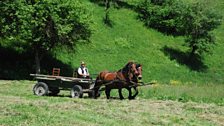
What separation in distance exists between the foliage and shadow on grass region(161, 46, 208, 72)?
2.99ft

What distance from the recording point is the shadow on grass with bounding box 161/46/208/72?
60875mm

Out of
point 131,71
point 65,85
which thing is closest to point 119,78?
point 131,71

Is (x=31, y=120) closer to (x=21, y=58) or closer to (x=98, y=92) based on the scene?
(x=98, y=92)

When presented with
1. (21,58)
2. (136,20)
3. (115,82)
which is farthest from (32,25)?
(136,20)

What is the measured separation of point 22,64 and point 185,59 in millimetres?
23775

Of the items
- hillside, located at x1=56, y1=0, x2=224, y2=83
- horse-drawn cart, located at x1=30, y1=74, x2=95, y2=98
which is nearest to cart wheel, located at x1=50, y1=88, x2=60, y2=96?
horse-drawn cart, located at x1=30, y1=74, x2=95, y2=98

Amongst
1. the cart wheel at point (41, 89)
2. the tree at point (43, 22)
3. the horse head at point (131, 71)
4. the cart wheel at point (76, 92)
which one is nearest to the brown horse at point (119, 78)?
the horse head at point (131, 71)

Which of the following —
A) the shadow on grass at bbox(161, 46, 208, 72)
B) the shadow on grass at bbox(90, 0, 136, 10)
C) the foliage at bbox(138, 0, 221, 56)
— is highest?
the shadow on grass at bbox(90, 0, 136, 10)

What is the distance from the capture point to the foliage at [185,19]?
60.6 metres

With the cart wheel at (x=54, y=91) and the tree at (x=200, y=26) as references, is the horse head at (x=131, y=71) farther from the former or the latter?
the tree at (x=200, y=26)

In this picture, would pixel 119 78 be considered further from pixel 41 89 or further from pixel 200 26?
pixel 200 26

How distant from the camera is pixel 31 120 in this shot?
15.0m

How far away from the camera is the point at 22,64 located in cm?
4709

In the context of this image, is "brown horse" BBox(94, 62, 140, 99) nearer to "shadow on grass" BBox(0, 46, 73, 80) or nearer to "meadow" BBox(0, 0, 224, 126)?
"meadow" BBox(0, 0, 224, 126)
